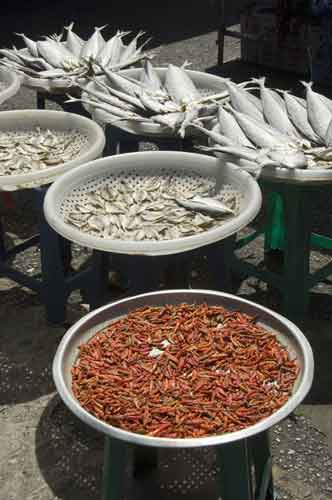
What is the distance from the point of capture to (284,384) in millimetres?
1806

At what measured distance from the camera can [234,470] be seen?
1.72 metres

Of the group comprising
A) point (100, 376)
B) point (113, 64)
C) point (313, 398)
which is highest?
point (113, 64)

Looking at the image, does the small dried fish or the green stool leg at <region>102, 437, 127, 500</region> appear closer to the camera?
the green stool leg at <region>102, 437, 127, 500</region>

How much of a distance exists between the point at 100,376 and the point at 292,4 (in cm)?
633

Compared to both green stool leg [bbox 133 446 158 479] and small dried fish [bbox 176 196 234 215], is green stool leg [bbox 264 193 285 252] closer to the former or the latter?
small dried fish [bbox 176 196 234 215]

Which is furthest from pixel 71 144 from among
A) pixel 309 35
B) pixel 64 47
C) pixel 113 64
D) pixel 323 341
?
pixel 309 35

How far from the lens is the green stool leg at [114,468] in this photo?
5.97ft

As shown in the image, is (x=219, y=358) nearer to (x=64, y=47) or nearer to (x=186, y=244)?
(x=186, y=244)

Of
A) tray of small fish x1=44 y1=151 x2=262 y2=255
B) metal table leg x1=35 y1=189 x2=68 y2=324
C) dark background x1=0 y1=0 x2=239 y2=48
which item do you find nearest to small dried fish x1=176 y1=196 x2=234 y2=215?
tray of small fish x1=44 y1=151 x2=262 y2=255

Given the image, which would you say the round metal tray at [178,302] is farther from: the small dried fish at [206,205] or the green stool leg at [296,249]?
the green stool leg at [296,249]

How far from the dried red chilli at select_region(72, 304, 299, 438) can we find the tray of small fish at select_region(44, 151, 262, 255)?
0.34 meters

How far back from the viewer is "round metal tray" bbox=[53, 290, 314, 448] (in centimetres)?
157

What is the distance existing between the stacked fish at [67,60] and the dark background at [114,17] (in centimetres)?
487

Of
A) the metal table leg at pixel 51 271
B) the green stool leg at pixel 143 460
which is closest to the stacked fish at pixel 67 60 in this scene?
the metal table leg at pixel 51 271
